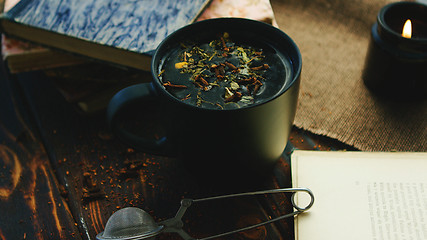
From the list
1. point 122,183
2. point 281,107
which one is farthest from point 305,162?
point 122,183

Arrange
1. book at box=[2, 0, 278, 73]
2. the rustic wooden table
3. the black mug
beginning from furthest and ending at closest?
1. book at box=[2, 0, 278, 73]
2. the rustic wooden table
3. the black mug

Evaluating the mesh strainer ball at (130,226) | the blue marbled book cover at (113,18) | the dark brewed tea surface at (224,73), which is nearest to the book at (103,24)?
the blue marbled book cover at (113,18)

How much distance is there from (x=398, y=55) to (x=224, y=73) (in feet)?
0.96

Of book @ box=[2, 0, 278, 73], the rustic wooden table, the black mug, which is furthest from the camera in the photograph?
book @ box=[2, 0, 278, 73]

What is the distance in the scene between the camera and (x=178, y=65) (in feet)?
1.99

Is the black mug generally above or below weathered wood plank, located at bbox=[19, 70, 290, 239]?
above

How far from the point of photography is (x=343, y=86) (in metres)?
0.81

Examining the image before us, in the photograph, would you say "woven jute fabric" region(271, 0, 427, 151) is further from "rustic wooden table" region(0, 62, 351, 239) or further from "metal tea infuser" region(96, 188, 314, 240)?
"metal tea infuser" region(96, 188, 314, 240)

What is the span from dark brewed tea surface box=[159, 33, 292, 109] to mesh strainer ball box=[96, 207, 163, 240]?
169mm

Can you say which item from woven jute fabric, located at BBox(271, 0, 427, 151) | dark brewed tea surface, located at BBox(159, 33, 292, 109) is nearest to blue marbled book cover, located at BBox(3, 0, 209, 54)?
dark brewed tea surface, located at BBox(159, 33, 292, 109)

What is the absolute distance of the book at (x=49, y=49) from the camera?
752mm

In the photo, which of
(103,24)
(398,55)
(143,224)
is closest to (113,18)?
(103,24)

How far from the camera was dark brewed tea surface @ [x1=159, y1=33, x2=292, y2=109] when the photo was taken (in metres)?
0.56

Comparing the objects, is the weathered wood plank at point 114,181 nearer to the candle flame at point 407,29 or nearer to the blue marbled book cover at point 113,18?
the blue marbled book cover at point 113,18
